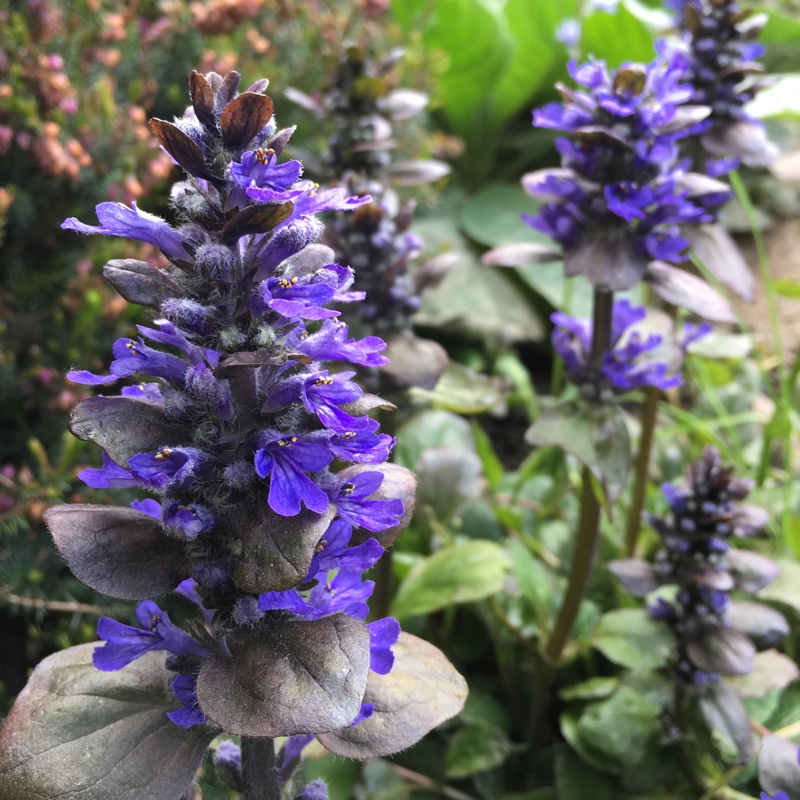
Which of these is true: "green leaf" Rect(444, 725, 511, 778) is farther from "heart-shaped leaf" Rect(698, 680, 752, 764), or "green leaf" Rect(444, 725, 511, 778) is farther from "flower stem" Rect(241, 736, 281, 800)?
"flower stem" Rect(241, 736, 281, 800)

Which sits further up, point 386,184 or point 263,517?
point 386,184

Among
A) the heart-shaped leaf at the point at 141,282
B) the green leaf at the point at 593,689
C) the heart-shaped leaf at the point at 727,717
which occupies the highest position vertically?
the heart-shaped leaf at the point at 141,282

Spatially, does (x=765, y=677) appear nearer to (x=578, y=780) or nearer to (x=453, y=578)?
(x=578, y=780)

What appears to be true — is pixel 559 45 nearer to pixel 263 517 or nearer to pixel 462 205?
pixel 462 205

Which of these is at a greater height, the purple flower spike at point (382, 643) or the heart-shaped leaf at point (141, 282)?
the heart-shaped leaf at point (141, 282)

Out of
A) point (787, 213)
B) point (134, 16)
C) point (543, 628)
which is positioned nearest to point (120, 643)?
point (543, 628)

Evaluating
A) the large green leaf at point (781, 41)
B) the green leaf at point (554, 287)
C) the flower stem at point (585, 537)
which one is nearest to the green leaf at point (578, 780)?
the flower stem at point (585, 537)

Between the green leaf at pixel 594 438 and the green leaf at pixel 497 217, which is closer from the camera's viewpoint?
the green leaf at pixel 594 438

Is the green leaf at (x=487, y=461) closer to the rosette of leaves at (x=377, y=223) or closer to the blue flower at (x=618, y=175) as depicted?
the rosette of leaves at (x=377, y=223)
